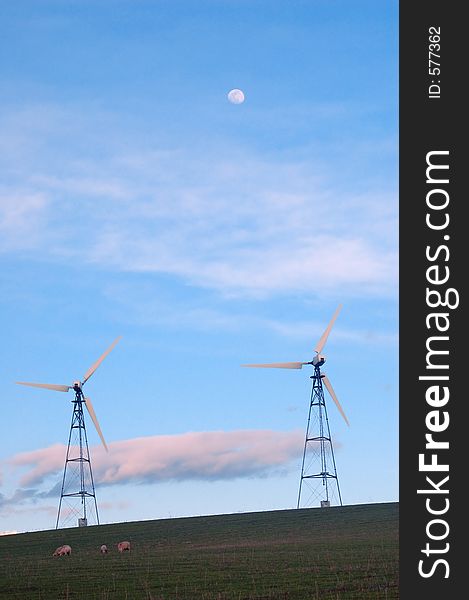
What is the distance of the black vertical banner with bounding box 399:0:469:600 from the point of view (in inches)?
869

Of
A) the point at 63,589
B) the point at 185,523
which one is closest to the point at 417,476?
the point at 63,589

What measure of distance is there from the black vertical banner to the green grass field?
517 inches

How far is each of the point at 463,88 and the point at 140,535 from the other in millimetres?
74562

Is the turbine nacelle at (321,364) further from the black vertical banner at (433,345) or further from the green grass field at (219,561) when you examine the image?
the black vertical banner at (433,345)

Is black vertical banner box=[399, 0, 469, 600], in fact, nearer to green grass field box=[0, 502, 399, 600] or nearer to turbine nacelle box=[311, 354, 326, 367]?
green grass field box=[0, 502, 399, 600]

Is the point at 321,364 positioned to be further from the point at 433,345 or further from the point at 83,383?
the point at 433,345

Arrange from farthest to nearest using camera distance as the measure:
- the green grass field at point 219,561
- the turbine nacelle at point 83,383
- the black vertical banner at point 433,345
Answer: the turbine nacelle at point 83,383 < the green grass field at point 219,561 < the black vertical banner at point 433,345

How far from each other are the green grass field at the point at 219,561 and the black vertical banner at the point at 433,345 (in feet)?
43.1

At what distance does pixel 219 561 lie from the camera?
54250 mm

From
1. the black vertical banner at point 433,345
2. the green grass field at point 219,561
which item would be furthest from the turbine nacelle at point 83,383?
the black vertical banner at point 433,345

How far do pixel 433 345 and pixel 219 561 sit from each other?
3530 centimetres

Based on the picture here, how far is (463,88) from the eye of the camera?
78.0 ft

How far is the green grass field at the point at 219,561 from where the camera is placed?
39.3m

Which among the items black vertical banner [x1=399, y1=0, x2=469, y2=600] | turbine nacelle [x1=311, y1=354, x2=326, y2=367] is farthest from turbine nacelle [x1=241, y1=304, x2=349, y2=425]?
black vertical banner [x1=399, y1=0, x2=469, y2=600]
